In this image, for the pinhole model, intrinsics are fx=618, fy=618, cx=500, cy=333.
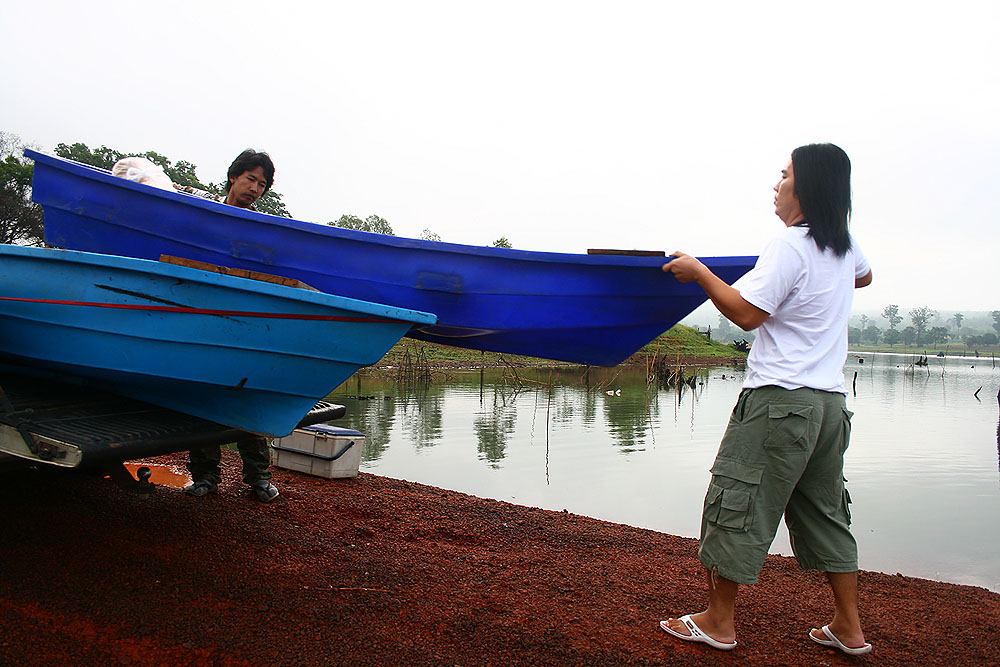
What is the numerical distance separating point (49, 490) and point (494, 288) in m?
2.89

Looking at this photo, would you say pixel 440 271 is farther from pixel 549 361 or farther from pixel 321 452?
pixel 549 361

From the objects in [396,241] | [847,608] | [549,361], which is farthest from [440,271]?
[549,361]

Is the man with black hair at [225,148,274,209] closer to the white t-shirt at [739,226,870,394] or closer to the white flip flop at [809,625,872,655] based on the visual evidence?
the white t-shirt at [739,226,870,394]

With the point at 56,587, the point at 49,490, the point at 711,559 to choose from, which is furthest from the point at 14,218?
the point at 711,559

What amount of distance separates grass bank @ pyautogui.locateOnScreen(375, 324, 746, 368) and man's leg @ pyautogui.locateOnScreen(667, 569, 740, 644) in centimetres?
1662

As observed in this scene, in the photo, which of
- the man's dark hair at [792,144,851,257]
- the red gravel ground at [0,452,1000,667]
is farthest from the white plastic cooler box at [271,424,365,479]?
the man's dark hair at [792,144,851,257]

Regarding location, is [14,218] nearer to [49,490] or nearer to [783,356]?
[49,490]

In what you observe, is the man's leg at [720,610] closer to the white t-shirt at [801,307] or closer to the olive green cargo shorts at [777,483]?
the olive green cargo shorts at [777,483]

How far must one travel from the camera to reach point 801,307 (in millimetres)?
2309

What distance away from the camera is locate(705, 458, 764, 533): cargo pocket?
7.37 feet

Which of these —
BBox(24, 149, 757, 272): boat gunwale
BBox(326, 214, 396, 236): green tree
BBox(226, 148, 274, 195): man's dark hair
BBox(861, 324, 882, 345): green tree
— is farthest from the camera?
BBox(861, 324, 882, 345): green tree

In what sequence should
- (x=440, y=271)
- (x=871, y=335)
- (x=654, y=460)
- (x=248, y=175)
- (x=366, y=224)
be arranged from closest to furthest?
(x=440, y=271), (x=248, y=175), (x=654, y=460), (x=366, y=224), (x=871, y=335)

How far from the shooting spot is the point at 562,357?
3906mm

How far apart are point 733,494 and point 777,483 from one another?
16 centimetres
